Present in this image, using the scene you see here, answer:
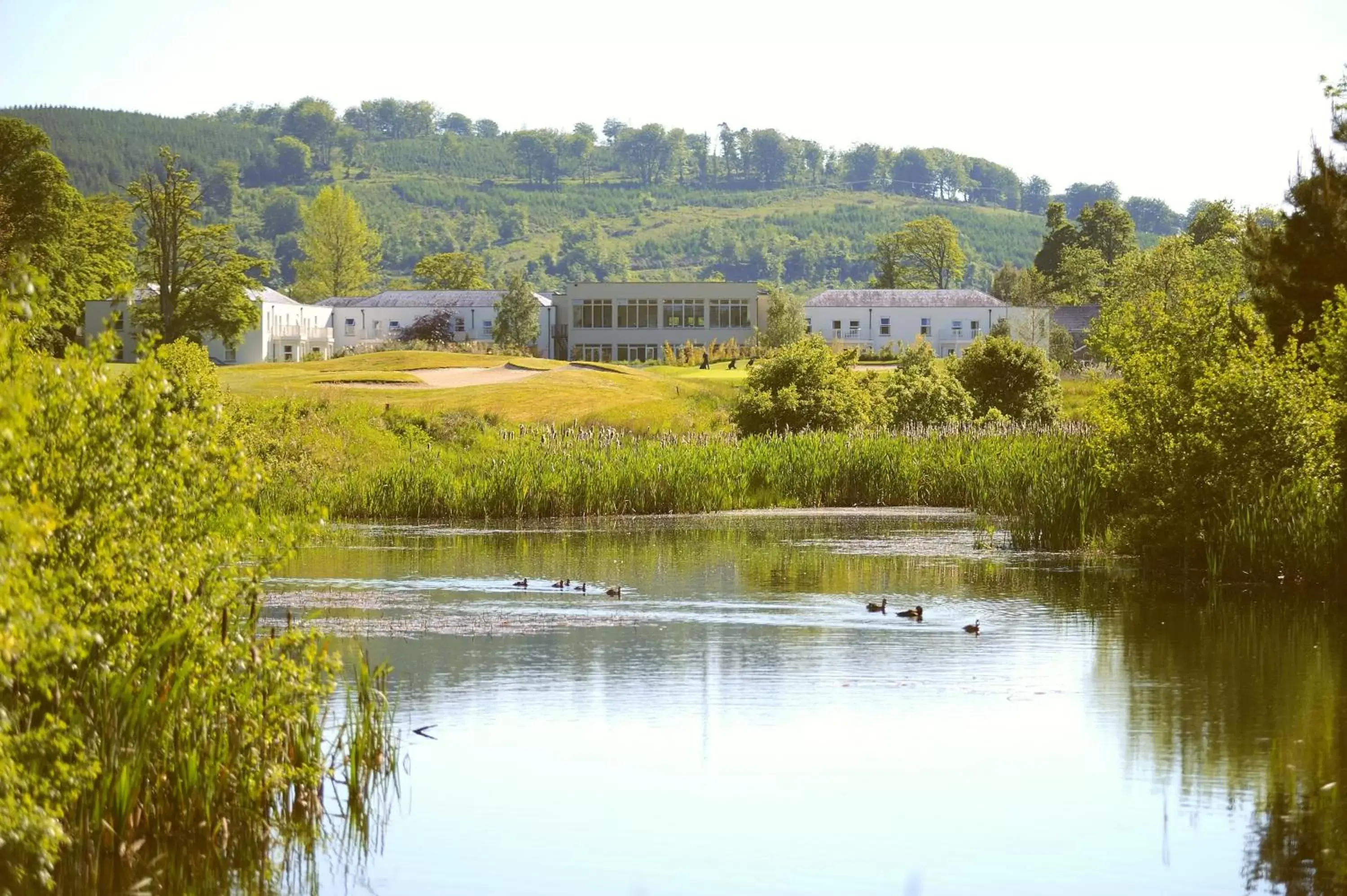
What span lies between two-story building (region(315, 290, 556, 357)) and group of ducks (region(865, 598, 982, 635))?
9898cm

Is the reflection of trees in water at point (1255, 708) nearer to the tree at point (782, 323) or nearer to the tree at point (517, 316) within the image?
the tree at point (782, 323)

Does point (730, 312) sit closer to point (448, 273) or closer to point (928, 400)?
point (448, 273)

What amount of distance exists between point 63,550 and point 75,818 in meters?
1.61

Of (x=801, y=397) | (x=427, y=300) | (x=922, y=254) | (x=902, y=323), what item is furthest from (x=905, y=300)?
(x=801, y=397)

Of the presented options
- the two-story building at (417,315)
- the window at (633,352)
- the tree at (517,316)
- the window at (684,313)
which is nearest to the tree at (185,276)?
the tree at (517,316)

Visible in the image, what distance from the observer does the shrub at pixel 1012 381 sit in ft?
182

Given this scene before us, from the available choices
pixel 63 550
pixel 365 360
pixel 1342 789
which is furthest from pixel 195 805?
pixel 365 360

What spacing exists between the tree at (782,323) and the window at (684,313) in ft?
31.9

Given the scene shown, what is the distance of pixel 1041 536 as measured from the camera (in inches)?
1171

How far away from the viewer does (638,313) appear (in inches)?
4830

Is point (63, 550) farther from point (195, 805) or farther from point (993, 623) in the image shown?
point (993, 623)

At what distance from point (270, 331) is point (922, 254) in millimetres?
79683

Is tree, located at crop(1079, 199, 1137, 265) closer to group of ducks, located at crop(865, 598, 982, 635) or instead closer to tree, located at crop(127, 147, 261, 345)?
tree, located at crop(127, 147, 261, 345)

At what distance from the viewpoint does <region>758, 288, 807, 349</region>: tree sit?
101 m
